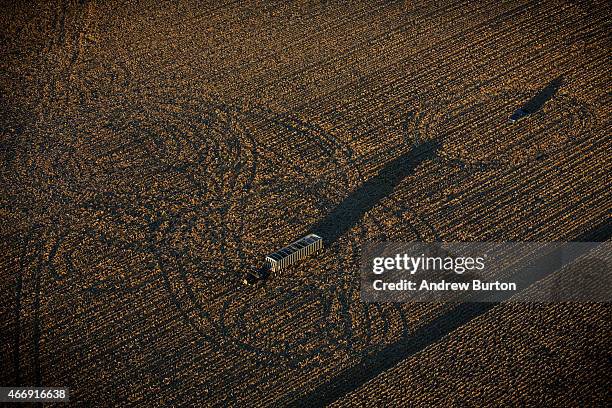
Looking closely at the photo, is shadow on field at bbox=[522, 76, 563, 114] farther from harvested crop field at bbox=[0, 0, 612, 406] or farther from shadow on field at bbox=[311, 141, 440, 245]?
shadow on field at bbox=[311, 141, 440, 245]

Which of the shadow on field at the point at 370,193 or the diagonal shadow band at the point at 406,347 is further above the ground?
the shadow on field at the point at 370,193

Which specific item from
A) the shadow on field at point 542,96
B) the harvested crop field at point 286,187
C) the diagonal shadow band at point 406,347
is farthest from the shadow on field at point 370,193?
the diagonal shadow band at point 406,347

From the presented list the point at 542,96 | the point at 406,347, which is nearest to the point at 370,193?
the point at 406,347

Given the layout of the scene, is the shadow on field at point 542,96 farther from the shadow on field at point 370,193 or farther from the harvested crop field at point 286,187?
the shadow on field at point 370,193

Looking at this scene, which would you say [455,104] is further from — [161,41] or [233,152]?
[161,41]

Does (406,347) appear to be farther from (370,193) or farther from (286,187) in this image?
(286,187)

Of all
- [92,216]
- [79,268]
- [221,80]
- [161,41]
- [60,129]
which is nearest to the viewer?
[79,268]

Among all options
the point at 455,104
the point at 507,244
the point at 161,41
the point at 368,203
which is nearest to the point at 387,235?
the point at 368,203
